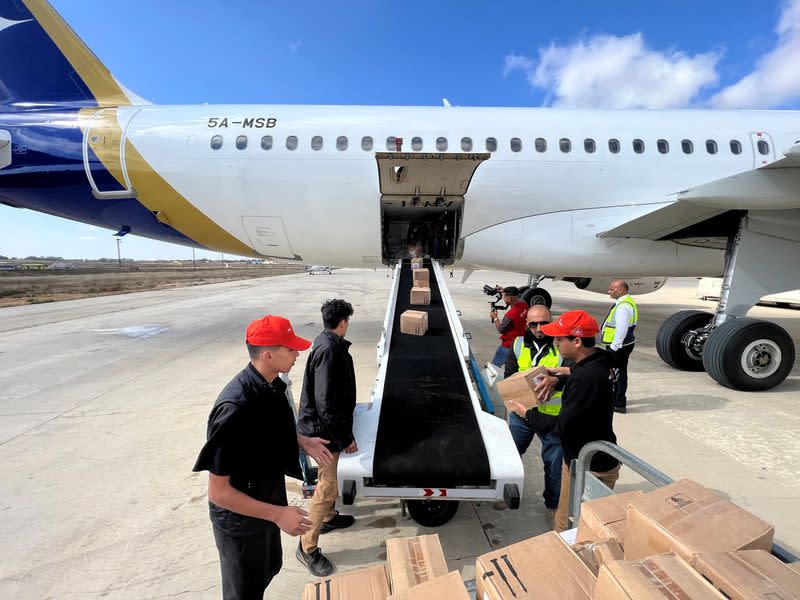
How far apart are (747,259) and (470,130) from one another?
4909 millimetres

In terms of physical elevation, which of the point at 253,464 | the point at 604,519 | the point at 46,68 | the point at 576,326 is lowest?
the point at 604,519

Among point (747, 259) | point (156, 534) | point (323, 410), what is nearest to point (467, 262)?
point (747, 259)

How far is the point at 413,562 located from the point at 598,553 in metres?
0.72

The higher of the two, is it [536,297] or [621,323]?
[621,323]

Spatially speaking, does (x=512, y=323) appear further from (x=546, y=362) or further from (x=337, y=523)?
(x=337, y=523)

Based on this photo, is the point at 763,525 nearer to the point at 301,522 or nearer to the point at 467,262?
the point at 301,522

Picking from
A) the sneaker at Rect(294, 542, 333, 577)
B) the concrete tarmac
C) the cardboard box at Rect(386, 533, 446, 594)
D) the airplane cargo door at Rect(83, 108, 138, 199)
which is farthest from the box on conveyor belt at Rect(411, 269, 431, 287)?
the airplane cargo door at Rect(83, 108, 138, 199)

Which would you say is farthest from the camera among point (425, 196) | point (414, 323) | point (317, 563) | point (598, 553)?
point (425, 196)

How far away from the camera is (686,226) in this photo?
6.54m

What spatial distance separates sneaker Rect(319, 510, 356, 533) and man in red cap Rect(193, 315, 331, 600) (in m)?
0.85

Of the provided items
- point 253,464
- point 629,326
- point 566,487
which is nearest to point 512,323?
point 629,326

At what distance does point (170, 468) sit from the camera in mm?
3584

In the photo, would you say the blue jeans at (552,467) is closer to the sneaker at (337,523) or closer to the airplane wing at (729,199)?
the sneaker at (337,523)

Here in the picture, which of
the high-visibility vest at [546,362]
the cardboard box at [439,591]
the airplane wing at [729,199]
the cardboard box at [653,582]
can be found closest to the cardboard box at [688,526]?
the cardboard box at [653,582]
